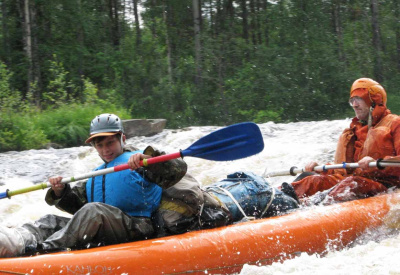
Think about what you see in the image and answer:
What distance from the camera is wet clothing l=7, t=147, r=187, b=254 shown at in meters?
3.40

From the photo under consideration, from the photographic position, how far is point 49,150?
955 cm

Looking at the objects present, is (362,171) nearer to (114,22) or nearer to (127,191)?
(127,191)

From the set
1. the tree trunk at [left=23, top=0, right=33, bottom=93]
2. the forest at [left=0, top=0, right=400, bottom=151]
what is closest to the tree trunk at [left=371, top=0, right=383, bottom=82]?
the forest at [left=0, top=0, right=400, bottom=151]

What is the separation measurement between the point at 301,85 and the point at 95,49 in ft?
21.8

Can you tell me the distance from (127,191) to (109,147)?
33cm

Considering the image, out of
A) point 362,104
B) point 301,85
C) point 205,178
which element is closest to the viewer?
point 362,104

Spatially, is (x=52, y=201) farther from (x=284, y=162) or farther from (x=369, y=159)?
(x=284, y=162)

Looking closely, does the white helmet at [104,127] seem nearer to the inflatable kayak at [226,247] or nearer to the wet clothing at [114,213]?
the wet clothing at [114,213]

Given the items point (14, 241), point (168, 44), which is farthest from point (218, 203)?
point (168, 44)

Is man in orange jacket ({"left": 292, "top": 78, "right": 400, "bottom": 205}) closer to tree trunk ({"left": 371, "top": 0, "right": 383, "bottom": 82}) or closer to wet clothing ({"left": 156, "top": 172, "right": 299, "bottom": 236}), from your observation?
wet clothing ({"left": 156, "top": 172, "right": 299, "bottom": 236})

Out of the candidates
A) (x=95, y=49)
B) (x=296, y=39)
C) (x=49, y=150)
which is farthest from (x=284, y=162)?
(x=95, y=49)

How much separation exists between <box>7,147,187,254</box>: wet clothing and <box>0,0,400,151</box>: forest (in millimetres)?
9757

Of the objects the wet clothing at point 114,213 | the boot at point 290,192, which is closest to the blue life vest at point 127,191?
the wet clothing at point 114,213

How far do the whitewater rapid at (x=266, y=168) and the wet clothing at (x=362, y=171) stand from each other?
0.45 metres
